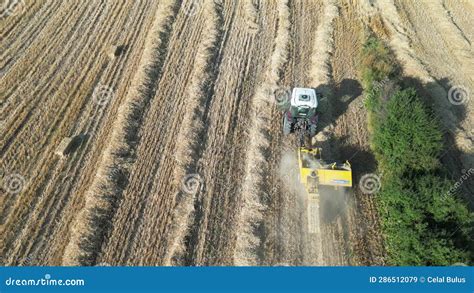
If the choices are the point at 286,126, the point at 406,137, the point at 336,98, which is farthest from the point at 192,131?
the point at 406,137

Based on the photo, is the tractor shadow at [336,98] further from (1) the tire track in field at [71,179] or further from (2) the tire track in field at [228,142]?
(1) the tire track in field at [71,179]

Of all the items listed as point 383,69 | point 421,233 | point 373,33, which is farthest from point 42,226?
point 373,33

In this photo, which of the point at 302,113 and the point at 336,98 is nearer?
the point at 302,113

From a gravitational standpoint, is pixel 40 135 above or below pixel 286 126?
below

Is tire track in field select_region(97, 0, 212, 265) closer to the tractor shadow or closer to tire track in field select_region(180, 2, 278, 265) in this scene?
tire track in field select_region(180, 2, 278, 265)

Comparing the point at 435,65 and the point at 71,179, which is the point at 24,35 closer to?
the point at 71,179

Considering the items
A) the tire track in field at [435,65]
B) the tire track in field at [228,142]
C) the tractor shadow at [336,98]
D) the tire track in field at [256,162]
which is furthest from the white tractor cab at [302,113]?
the tire track in field at [435,65]
